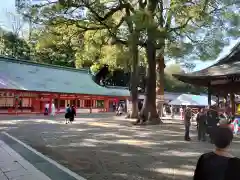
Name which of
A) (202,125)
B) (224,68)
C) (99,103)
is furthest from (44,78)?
(202,125)

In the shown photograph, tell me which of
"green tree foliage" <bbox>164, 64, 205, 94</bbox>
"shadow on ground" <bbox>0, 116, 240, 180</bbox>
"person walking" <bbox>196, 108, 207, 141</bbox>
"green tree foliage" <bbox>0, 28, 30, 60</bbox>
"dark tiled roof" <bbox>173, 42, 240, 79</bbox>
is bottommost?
"shadow on ground" <bbox>0, 116, 240, 180</bbox>

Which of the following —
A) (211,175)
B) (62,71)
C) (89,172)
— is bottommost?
(89,172)

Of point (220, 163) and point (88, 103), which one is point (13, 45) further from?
point (220, 163)

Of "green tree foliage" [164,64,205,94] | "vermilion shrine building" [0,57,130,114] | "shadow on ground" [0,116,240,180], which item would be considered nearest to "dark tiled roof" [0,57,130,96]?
"vermilion shrine building" [0,57,130,114]

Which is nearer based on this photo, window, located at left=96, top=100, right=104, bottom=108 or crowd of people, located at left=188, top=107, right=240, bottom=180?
crowd of people, located at left=188, top=107, right=240, bottom=180

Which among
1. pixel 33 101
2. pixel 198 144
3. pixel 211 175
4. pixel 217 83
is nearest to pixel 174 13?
pixel 217 83

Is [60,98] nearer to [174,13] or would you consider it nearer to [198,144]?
[174,13]

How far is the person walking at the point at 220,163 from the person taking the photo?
113 inches

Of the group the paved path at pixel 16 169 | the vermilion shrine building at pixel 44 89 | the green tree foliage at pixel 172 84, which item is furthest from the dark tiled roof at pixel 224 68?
the green tree foliage at pixel 172 84

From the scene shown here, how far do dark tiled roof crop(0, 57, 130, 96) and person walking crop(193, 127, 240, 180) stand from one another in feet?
100

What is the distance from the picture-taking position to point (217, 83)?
1533 cm

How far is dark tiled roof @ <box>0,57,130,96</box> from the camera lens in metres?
34.0

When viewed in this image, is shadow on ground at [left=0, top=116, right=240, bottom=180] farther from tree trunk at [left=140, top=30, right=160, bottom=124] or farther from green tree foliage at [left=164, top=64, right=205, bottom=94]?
green tree foliage at [left=164, top=64, right=205, bottom=94]

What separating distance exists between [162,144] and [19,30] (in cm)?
4412
